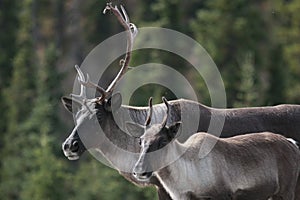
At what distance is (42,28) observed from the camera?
173 ft

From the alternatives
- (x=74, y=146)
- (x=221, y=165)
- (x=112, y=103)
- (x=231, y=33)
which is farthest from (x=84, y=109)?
(x=231, y=33)

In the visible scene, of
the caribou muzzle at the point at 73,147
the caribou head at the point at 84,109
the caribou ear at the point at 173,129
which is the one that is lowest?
the caribou muzzle at the point at 73,147

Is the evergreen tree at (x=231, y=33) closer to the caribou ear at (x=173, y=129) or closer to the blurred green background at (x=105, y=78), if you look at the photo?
the blurred green background at (x=105, y=78)

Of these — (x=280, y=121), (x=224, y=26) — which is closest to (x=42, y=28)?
(x=224, y=26)

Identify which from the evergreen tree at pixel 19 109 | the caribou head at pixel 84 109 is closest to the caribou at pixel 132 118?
the caribou head at pixel 84 109

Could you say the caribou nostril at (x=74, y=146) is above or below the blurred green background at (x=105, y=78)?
above

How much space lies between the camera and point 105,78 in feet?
156

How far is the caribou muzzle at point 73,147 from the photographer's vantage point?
1391 cm

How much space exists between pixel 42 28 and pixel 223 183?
40.6 metres

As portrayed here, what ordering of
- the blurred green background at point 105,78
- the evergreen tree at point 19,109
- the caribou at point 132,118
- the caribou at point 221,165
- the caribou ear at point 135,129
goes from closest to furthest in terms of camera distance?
the caribou at point 221,165 < the caribou ear at point 135,129 < the caribou at point 132,118 < the blurred green background at point 105,78 < the evergreen tree at point 19,109

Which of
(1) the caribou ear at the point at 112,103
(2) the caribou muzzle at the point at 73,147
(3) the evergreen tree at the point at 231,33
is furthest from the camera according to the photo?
(3) the evergreen tree at the point at 231,33

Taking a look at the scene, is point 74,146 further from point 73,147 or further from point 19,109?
point 19,109

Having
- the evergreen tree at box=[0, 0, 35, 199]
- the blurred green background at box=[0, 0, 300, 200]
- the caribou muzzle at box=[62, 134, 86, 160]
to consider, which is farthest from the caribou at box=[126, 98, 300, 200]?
the evergreen tree at box=[0, 0, 35, 199]

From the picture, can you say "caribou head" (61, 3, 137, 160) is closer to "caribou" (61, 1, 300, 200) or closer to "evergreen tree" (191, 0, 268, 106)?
"caribou" (61, 1, 300, 200)
